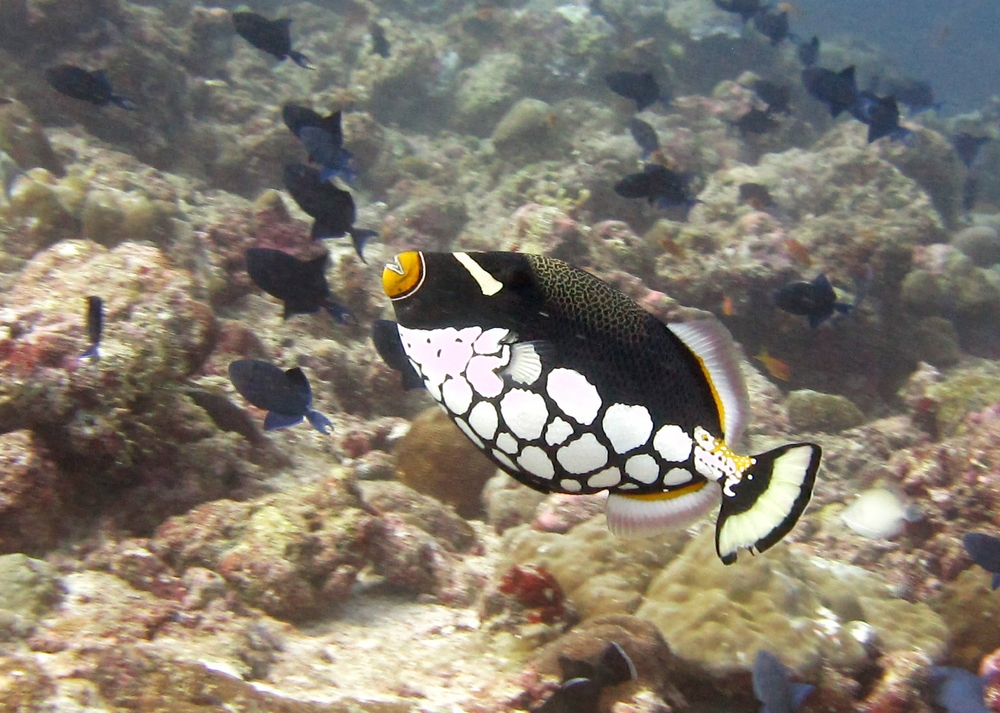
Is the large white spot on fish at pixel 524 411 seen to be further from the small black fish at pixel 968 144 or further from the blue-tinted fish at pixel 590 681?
the small black fish at pixel 968 144

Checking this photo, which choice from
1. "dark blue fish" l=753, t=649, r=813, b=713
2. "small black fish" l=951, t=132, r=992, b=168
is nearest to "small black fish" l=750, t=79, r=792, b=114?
"small black fish" l=951, t=132, r=992, b=168

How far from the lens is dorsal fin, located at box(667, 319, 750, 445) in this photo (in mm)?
1660

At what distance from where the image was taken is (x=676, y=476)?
1.67 m

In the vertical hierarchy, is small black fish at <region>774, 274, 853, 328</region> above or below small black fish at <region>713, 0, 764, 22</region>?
below

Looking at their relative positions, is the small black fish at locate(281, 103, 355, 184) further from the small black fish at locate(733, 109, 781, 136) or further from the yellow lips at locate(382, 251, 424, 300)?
the small black fish at locate(733, 109, 781, 136)

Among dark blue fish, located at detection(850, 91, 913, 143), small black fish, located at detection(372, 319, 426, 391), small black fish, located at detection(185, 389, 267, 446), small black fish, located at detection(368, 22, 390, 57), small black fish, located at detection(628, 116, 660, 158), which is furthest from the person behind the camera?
small black fish, located at detection(368, 22, 390, 57)

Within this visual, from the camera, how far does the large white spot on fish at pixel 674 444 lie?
5.32 ft

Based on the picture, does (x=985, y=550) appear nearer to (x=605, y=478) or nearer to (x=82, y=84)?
(x=605, y=478)

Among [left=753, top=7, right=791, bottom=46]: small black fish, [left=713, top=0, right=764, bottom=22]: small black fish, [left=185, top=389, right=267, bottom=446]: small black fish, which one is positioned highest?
[left=713, top=0, right=764, bottom=22]: small black fish

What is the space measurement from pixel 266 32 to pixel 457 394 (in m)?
6.87

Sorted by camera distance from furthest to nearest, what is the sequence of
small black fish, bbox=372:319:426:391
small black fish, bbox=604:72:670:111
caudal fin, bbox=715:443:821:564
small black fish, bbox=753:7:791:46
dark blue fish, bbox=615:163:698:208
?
small black fish, bbox=753:7:791:46
small black fish, bbox=604:72:670:111
dark blue fish, bbox=615:163:698:208
small black fish, bbox=372:319:426:391
caudal fin, bbox=715:443:821:564

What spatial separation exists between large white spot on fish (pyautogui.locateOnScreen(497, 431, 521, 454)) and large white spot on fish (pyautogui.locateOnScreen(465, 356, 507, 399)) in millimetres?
110

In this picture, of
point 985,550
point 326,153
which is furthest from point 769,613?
point 326,153

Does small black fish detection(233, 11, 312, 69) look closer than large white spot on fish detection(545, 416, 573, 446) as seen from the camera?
No
